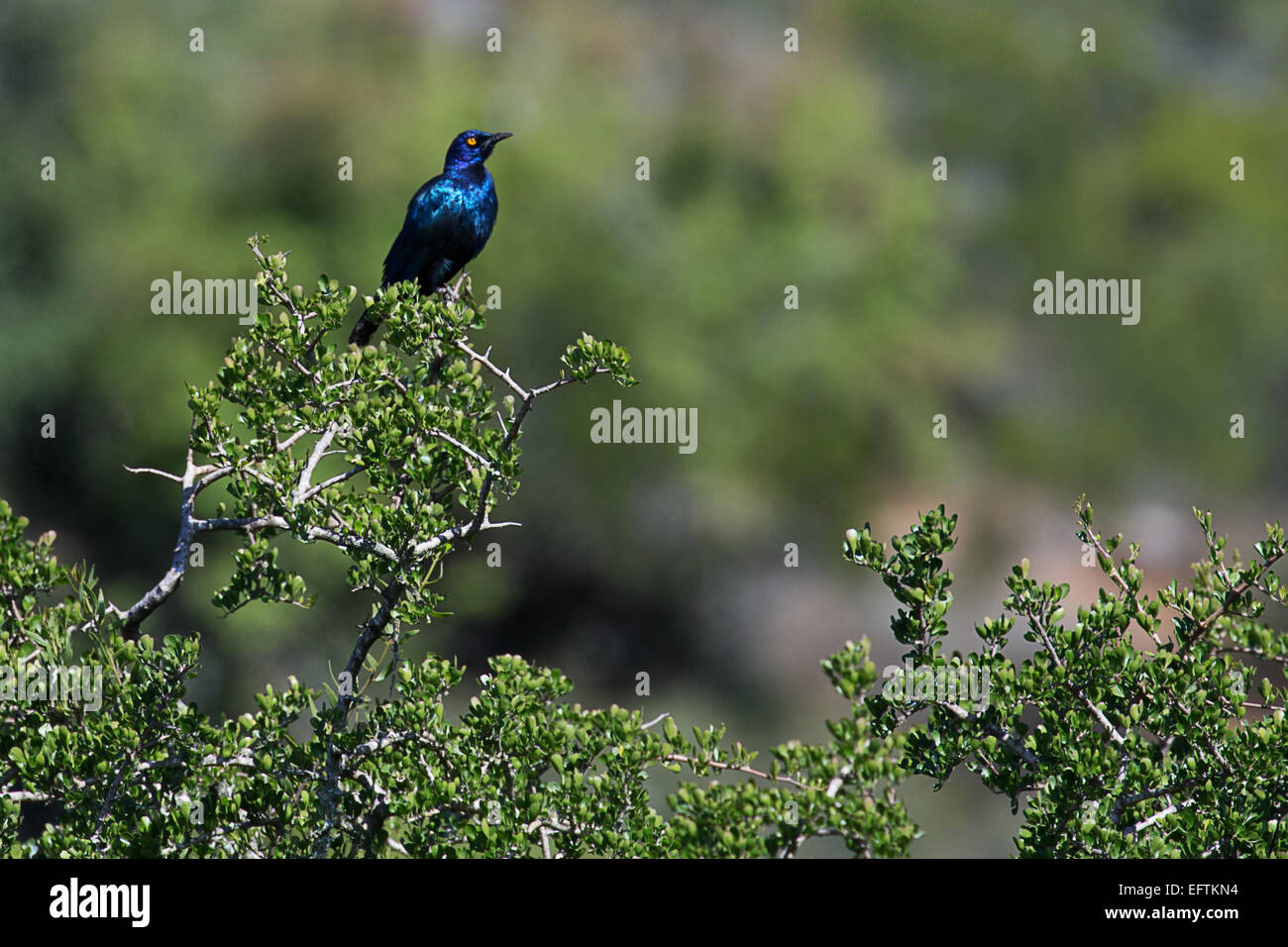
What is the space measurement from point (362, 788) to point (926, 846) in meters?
18.0

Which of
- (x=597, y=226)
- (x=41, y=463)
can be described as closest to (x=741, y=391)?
(x=597, y=226)

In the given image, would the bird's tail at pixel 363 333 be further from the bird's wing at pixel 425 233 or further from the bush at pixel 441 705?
the bush at pixel 441 705

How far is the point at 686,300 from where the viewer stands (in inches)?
1022

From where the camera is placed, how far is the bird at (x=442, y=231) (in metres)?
7.50

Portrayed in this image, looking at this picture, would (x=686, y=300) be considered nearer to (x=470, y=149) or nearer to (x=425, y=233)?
(x=470, y=149)

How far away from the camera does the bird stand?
750cm

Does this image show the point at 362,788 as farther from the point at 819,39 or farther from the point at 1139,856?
the point at 819,39

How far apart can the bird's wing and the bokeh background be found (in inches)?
511

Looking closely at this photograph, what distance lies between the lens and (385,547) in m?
4.30

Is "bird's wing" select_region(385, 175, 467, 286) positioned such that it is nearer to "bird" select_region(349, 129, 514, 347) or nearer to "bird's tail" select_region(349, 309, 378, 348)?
"bird" select_region(349, 129, 514, 347)

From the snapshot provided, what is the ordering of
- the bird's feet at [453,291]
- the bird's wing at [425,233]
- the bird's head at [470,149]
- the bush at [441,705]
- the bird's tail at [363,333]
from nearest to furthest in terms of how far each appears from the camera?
the bush at [441,705]
the bird's feet at [453,291]
the bird's tail at [363,333]
the bird's wing at [425,233]
the bird's head at [470,149]

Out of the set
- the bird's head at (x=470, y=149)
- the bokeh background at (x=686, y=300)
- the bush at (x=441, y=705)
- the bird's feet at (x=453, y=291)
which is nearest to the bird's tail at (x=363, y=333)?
the bird's feet at (x=453, y=291)

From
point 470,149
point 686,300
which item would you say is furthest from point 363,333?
point 686,300

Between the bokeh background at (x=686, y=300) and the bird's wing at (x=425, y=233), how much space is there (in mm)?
12981
